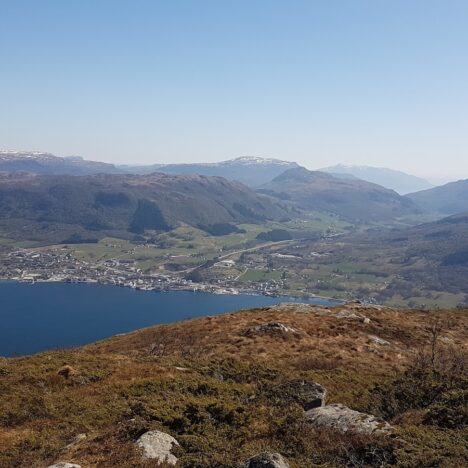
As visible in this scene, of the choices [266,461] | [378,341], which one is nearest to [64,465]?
[266,461]

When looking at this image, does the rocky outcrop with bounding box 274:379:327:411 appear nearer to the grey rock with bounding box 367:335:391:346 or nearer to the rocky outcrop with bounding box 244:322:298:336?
the rocky outcrop with bounding box 244:322:298:336

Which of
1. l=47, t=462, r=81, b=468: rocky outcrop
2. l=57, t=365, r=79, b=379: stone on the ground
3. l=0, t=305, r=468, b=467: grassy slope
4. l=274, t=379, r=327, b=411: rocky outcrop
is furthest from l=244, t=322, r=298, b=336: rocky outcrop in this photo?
l=47, t=462, r=81, b=468: rocky outcrop

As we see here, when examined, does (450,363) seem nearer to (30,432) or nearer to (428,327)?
(428,327)

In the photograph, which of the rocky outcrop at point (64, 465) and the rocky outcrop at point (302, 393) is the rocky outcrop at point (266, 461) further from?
the rocky outcrop at point (302, 393)

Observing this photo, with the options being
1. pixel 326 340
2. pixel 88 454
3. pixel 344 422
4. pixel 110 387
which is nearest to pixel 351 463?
pixel 344 422

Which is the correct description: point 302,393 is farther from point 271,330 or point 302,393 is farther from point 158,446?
point 271,330

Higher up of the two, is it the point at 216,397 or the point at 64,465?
the point at 64,465
